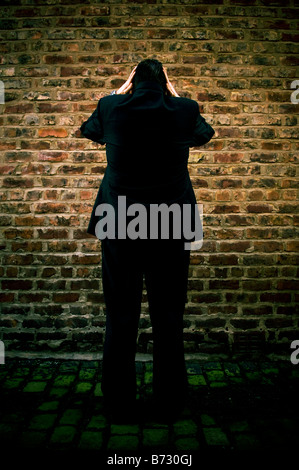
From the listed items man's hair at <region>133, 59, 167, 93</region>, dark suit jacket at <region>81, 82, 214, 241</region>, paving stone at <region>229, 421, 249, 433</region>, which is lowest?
paving stone at <region>229, 421, 249, 433</region>

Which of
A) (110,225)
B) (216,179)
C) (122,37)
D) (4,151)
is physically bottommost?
(110,225)

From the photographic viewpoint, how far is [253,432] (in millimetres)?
1659

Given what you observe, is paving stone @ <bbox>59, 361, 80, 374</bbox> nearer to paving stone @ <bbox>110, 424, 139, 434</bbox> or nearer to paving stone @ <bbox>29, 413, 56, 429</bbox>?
paving stone @ <bbox>29, 413, 56, 429</bbox>

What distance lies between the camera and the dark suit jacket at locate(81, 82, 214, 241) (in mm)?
1454

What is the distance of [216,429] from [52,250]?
1583mm

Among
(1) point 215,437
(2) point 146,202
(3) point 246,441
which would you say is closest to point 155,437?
(1) point 215,437

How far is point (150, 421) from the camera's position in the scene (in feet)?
5.70

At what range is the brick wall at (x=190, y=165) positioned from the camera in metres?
2.23

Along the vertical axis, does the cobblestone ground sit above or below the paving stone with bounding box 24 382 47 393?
below

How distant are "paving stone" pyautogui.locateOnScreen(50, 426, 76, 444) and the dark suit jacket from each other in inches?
47.2

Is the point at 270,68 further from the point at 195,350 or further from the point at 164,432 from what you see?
the point at 164,432

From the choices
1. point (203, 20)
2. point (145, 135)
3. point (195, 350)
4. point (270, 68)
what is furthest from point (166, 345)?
point (203, 20)

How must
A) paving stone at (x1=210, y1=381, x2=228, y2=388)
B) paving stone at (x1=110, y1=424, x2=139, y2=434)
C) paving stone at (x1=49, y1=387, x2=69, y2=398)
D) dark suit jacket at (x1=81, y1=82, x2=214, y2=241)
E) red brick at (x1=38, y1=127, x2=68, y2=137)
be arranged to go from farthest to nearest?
red brick at (x1=38, y1=127, x2=68, y2=137) < paving stone at (x1=210, y1=381, x2=228, y2=388) < paving stone at (x1=49, y1=387, x2=69, y2=398) < paving stone at (x1=110, y1=424, x2=139, y2=434) < dark suit jacket at (x1=81, y1=82, x2=214, y2=241)

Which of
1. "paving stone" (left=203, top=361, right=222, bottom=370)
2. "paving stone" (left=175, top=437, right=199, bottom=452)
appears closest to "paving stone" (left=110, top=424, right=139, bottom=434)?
"paving stone" (left=175, top=437, right=199, bottom=452)
